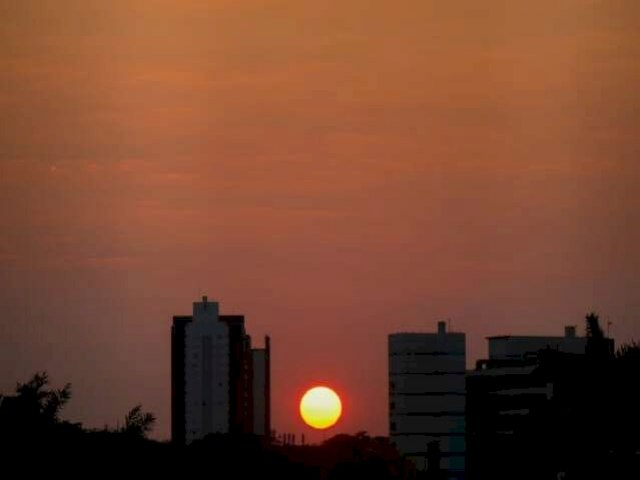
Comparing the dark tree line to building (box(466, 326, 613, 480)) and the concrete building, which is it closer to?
building (box(466, 326, 613, 480))

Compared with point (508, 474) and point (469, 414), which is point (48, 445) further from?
point (469, 414)

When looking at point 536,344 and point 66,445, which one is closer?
point 66,445

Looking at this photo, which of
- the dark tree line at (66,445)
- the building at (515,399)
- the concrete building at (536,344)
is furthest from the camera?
the concrete building at (536,344)

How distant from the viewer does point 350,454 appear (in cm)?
8962

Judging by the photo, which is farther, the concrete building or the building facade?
the concrete building

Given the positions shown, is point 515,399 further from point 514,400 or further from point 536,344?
point 536,344

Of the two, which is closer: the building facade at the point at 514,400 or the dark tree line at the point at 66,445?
the dark tree line at the point at 66,445

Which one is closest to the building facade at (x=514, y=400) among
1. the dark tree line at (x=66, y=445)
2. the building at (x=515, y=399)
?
the building at (x=515, y=399)

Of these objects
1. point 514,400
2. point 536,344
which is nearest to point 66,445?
point 514,400

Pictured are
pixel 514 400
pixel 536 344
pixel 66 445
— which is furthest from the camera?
pixel 536 344

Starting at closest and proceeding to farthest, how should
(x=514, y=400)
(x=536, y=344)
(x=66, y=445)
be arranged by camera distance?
(x=66, y=445) → (x=514, y=400) → (x=536, y=344)

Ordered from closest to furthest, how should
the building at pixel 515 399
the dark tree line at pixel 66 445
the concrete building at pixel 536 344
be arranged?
the dark tree line at pixel 66 445 → the building at pixel 515 399 → the concrete building at pixel 536 344

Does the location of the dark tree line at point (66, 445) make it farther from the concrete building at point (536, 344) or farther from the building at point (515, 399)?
the concrete building at point (536, 344)

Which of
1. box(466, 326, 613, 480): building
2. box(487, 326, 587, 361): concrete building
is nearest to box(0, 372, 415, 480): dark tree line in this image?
box(466, 326, 613, 480): building
